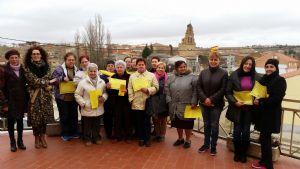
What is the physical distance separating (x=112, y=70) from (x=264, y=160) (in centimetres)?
332

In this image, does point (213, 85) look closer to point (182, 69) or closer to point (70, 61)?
point (182, 69)

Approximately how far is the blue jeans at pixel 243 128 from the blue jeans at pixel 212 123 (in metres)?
0.36

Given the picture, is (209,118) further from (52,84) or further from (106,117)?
(52,84)

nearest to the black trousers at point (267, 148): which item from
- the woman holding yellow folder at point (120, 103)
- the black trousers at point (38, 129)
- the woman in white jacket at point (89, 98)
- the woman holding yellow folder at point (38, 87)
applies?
the woman holding yellow folder at point (120, 103)

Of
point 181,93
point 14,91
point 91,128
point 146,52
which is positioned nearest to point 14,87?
point 14,91

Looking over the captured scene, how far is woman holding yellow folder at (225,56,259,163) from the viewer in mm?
4715

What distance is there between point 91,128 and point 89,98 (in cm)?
65

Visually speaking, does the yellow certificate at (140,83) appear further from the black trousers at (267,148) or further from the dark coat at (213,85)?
the black trousers at (267,148)

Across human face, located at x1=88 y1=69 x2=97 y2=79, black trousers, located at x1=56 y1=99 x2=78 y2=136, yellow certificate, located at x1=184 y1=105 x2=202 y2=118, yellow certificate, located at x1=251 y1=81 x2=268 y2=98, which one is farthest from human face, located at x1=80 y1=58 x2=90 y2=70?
yellow certificate, located at x1=251 y1=81 x2=268 y2=98

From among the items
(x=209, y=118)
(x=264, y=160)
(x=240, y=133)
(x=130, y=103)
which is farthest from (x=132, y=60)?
(x=264, y=160)

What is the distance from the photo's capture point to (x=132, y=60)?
629 cm

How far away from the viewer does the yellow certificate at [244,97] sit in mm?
4684

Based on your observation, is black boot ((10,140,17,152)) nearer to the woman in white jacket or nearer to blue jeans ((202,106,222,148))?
the woman in white jacket

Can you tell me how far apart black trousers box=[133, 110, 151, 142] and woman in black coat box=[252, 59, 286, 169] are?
202cm
